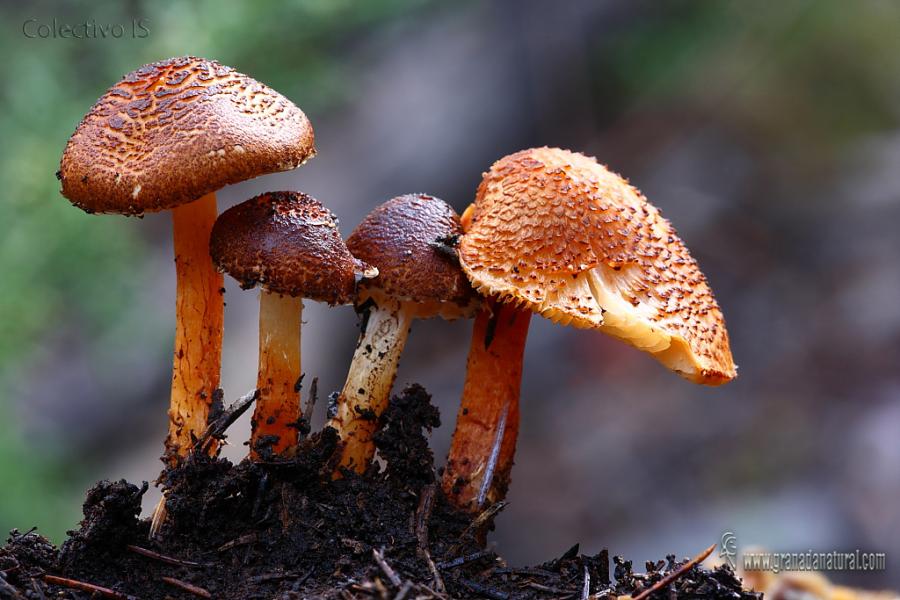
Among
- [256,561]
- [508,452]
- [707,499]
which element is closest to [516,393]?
[508,452]

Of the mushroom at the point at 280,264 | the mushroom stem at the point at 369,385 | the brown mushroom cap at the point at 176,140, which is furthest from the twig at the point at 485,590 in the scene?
the brown mushroom cap at the point at 176,140

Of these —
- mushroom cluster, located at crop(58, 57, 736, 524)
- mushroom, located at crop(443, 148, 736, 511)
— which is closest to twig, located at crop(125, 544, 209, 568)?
mushroom cluster, located at crop(58, 57, 736, 524)

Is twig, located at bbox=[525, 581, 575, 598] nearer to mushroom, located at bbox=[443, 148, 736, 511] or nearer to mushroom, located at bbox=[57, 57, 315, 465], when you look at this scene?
mushroom, located at bbox=[443, 148, 736, 511]

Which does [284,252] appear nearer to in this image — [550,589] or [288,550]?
[288,550]

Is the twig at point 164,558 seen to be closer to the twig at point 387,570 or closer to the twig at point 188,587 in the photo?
the twig at point 188,587

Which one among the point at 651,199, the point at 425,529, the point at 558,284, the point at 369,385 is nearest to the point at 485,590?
the point at 425,529
